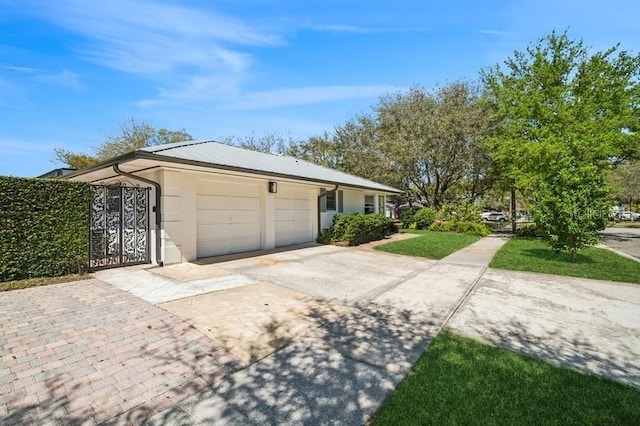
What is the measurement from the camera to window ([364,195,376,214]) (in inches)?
719

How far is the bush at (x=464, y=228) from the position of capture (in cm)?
1833

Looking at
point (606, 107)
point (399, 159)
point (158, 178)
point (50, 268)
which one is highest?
point (606, 107)

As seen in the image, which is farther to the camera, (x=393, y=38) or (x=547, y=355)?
(x=393, y=38)

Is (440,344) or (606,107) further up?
(606,107)

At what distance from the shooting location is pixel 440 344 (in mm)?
3551

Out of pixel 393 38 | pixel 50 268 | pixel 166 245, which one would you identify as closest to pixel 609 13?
pixel 393 38

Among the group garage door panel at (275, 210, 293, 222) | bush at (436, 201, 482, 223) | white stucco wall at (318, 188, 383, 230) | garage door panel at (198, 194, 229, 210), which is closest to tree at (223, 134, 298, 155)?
white stucco wall at (318, 188, 383, 230)

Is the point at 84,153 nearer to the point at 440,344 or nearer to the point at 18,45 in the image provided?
the point at 18,45

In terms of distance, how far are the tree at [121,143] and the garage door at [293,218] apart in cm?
2008

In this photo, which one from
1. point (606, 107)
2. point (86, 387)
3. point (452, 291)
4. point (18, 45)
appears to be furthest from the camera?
point (606, 107)

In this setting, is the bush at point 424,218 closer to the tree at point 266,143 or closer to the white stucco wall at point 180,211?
the white stucco wall at point 180,211

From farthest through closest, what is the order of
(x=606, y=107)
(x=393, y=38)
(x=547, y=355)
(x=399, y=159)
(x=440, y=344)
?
(x=399, y=159) → (x=606, y=107) → (x=393, y=38) → (x=440, y=344) → (x=547, y=355)

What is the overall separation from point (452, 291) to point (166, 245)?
22.2 ft

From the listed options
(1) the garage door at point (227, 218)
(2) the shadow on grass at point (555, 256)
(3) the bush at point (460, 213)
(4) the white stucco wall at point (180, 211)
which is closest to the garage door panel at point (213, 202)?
(1) the garage door at point (227, 218)
